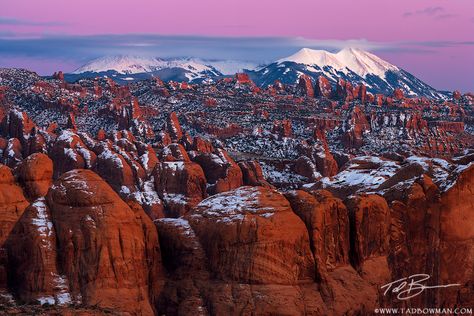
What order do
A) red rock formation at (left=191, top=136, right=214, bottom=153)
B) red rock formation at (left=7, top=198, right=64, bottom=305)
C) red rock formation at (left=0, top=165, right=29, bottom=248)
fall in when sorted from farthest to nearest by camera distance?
red rock formation at (left=191, top=136, right=214, bottom=153) → red rock formation at (left=0, top=165, right=29, bottom=248) → red rock formation at (left=7, top=198, right=64, bottom=305)

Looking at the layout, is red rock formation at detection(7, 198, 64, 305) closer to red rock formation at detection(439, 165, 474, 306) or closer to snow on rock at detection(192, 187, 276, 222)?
snow on rock at detection(192, 187, 276, 222)

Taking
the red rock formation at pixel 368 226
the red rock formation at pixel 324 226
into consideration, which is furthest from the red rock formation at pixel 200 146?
the red rock formation at pixel 324 226

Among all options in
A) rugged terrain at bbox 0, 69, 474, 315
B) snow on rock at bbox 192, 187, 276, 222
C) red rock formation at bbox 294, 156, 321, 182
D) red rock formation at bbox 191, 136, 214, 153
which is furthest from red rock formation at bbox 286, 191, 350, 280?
red rock formation at bbox 191, 136, 214, 153

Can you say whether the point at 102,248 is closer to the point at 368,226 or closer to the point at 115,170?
the point at 368,226

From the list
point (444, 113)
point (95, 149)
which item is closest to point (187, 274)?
point (95, 149)

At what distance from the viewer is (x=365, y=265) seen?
33969mm

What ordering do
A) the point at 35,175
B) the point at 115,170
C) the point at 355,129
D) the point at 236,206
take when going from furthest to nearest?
the point at 355,129 < the point at 115,170 < the point at 35,175 < the point at 236,206

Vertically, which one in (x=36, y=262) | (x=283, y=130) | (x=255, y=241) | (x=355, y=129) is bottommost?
(x=355, y=129)
